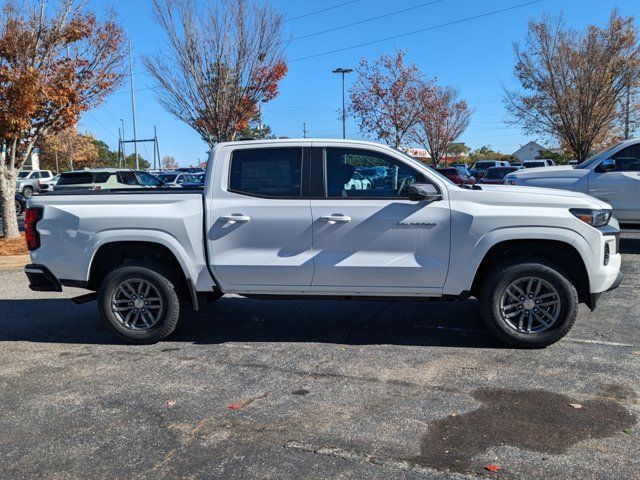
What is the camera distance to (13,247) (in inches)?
508

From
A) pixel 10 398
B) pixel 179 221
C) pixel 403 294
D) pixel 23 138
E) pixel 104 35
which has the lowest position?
pixel 10 398

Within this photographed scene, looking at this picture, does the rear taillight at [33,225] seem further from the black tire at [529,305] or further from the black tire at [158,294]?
the black tire at [529,305]

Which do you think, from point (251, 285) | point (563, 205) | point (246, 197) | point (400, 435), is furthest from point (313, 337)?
point (563, 205)

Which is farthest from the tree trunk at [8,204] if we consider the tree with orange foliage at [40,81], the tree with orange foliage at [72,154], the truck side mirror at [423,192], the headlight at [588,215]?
the tree with orange foliage at [72,154]

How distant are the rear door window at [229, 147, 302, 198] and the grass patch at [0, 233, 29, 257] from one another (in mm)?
8371

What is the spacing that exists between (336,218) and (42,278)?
3022mm

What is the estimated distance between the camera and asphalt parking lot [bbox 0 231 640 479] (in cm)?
349

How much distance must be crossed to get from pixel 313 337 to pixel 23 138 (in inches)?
402

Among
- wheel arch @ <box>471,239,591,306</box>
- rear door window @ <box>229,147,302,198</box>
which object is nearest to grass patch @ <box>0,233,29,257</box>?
rear door window @ <box>229,147,302,198</box>

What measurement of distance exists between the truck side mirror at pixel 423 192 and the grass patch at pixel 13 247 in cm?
976

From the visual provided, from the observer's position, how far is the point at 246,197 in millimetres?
5613

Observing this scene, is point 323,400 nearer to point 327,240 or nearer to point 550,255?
point 327,240

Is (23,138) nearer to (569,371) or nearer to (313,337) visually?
(313,337)

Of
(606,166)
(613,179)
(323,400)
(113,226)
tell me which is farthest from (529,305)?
(613,179)
